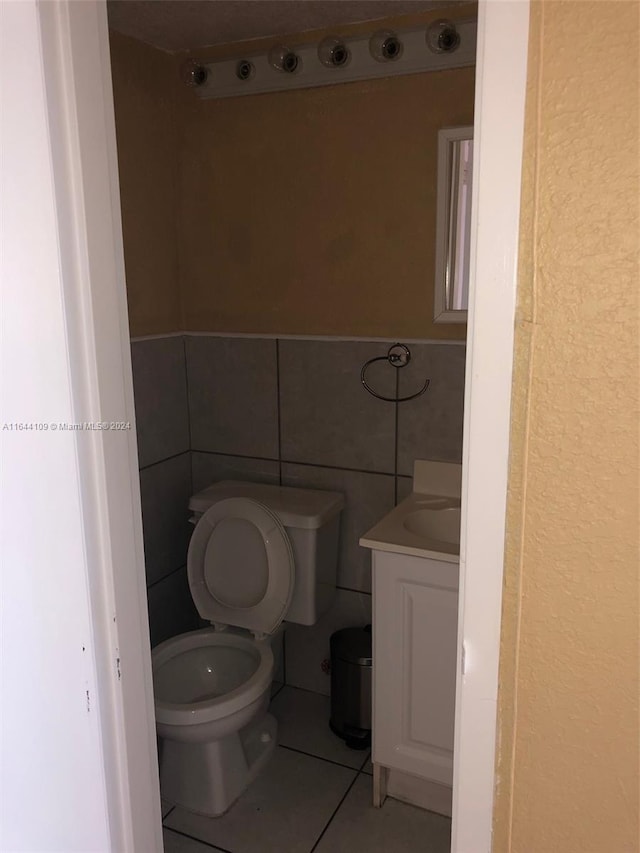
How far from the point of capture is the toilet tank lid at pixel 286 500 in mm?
2125

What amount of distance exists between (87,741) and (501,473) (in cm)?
84

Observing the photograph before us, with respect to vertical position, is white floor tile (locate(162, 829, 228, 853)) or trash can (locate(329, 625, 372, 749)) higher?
trash can (locate(329, 625, 372, 749))

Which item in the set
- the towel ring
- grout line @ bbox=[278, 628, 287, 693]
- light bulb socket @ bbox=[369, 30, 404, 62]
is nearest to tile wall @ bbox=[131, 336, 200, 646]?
grout line @ bbox=[278, 628, 287, 693]

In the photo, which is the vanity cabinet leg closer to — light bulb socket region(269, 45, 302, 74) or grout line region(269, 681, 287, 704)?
grout line region(269, 681, 287, 704)

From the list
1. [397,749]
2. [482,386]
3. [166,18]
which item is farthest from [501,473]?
[166,18]

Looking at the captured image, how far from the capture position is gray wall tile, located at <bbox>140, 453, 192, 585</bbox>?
231 centimetres

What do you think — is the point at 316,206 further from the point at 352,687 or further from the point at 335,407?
the point at 352,687

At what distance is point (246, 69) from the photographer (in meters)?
2.12

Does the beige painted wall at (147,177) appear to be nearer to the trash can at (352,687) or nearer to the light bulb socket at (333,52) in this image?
the light bulb socket at (333,52)

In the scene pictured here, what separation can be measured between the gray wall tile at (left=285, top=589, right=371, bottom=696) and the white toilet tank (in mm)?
79

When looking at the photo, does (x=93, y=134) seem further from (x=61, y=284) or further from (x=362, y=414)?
(x=362, y=414)

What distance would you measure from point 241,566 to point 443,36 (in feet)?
5.40

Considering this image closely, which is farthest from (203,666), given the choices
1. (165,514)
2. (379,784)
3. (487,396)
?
(487,396)

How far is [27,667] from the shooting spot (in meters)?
1.15
